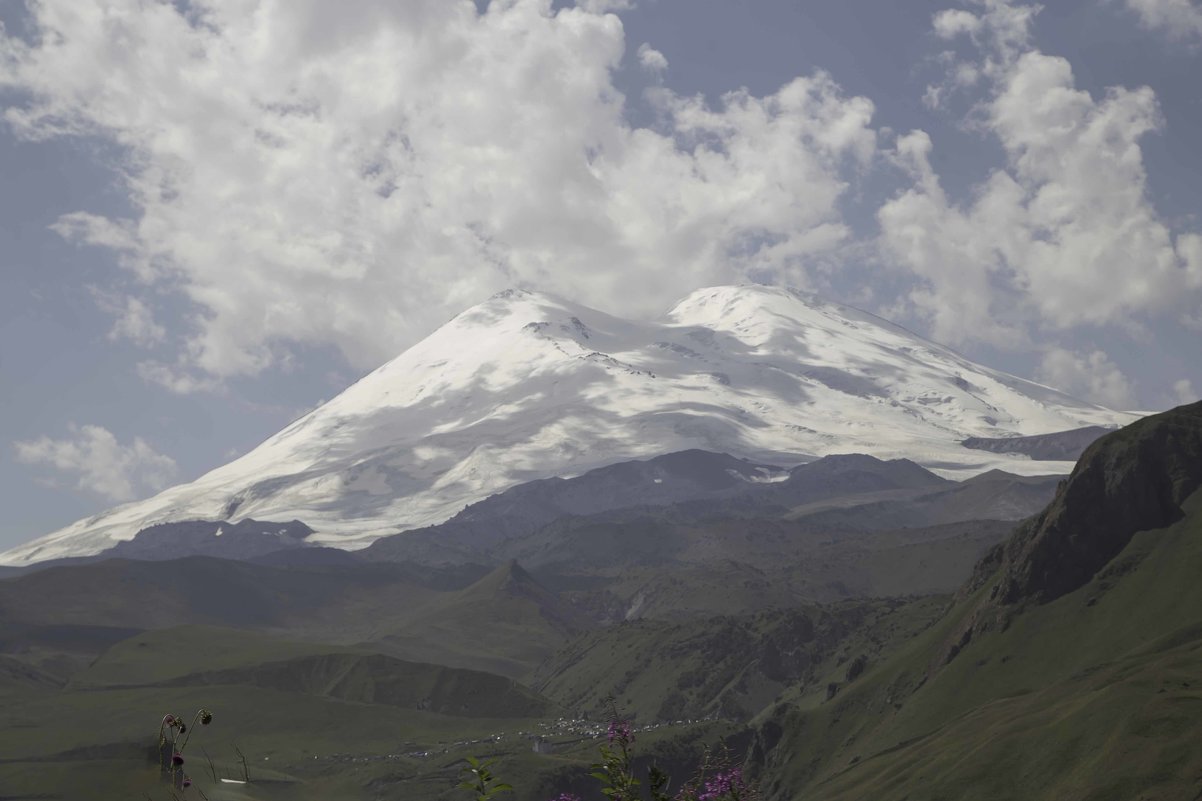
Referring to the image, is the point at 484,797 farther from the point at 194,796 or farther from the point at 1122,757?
the point at 1122,757

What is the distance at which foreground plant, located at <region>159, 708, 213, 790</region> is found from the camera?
1612 cm

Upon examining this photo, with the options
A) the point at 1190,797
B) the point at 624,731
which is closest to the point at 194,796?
the point at 624,731

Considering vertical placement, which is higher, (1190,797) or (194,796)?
(194,796)

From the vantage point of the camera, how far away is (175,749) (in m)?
17.0

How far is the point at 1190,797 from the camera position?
486ft

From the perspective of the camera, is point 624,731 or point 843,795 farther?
point 843,795

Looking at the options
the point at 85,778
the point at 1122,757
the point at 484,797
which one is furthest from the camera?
the point at 85,778

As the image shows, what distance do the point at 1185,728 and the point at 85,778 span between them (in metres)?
133

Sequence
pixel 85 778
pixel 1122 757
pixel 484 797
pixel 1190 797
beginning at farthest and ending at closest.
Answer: pixel 85 778 < pixel 1122 757 < pixel 1190 797 < pixel 484 797

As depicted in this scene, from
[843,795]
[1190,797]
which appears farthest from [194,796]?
[843,795]

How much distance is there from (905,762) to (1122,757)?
43.3 metres

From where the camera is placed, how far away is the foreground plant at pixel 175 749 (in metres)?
16.1

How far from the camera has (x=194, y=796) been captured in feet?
67.2

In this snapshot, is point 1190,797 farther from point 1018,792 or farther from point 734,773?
point 734,773
